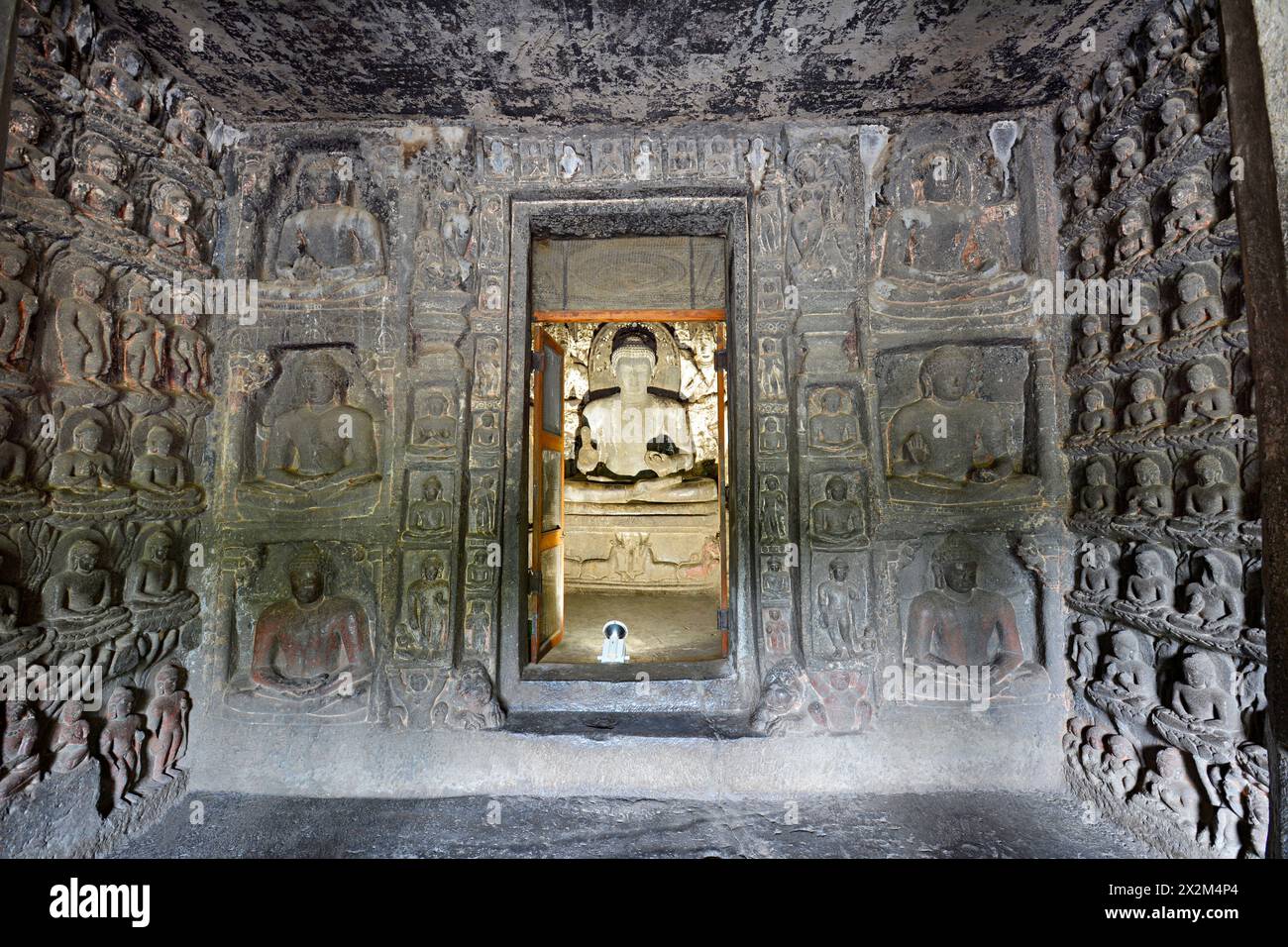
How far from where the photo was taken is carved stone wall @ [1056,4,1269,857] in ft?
8.78

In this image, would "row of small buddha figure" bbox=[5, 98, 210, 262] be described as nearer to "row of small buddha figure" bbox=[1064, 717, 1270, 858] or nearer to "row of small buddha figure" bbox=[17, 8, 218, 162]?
"row of small buddha figure" bbox=[17, 8, 218, 162]

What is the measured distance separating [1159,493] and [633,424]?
7653 mm

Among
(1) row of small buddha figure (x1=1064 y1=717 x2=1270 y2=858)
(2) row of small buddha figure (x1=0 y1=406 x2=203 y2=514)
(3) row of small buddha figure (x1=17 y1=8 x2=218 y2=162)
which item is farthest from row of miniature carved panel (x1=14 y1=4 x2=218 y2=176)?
(1) row of small buddha figure (x1=1064 y1=717 x2=1270 y2=858)

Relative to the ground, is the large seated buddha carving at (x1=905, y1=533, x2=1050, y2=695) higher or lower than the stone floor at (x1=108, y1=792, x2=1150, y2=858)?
higher

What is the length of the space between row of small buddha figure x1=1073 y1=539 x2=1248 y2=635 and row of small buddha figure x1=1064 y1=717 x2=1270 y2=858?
0.67 meters

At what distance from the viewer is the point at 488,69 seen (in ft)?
12.3

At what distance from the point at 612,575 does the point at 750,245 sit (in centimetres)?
577

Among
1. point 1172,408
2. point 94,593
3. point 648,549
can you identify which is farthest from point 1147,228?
point 648,549

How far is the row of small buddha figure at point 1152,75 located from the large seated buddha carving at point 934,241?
62cm

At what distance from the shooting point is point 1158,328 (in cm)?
314

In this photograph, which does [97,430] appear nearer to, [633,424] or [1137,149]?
[1137,149]

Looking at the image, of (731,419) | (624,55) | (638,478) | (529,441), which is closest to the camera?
(624,55)

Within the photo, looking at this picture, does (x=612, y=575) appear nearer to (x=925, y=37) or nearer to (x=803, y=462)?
(x=803, y=462)
